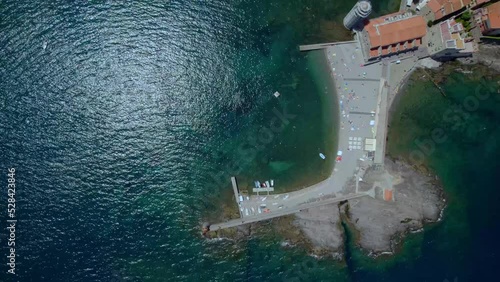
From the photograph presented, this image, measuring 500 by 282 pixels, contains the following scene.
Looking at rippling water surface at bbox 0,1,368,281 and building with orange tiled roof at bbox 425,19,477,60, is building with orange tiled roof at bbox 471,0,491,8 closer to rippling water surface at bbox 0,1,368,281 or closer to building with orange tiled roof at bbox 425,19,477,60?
building with orange tiled roof at bbox 425,19,477,60

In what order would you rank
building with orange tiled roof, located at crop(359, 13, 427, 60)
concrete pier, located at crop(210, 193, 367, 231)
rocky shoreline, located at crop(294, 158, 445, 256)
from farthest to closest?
rocky shoreline, located at crop(294, 158, 445, 256) < concrete pier, located at crop(210, 193, 367, 231) < building with orange tiled roof, located at crop(359, 13, 427, 60)

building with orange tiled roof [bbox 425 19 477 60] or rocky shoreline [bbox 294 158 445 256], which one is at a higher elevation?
building with orange tiled roof [bbox 425 19 477 60]

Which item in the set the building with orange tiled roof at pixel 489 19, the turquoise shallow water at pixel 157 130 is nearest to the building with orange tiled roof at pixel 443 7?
the building with orange tiled roof at pixel 489 19

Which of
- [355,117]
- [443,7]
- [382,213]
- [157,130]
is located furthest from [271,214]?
[443,7]

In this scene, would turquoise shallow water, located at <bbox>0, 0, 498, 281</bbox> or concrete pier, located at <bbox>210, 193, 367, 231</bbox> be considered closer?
turquoise shallow water, located at <bbox>0, 0, 498, 281</bbox>

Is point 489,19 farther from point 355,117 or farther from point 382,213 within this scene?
point 382,213

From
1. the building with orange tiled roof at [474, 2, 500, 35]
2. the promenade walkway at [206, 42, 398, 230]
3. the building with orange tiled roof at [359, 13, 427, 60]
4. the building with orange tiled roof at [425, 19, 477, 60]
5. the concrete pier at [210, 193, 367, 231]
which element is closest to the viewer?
the building with orange tiled roof at [359, 13, 427, 60]

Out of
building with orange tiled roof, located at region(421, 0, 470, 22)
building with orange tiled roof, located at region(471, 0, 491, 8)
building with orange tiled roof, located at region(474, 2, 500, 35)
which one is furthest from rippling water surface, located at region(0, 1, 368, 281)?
building with orange tiled roof, located at region(474, 2, 500, 35)

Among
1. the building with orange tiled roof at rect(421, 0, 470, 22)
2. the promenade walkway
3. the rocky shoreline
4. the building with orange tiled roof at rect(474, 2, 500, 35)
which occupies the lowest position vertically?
the rocky shoreline
